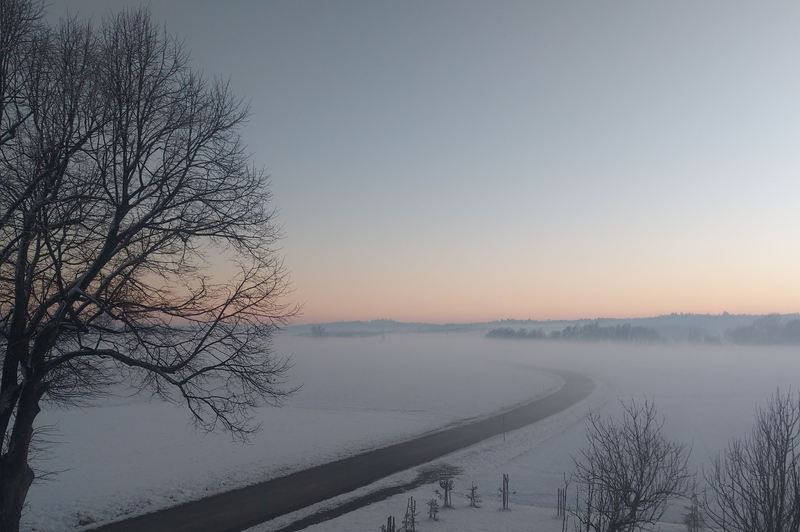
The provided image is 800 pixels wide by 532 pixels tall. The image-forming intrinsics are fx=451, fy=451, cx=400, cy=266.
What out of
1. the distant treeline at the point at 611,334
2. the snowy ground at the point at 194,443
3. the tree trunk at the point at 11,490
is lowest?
the distant treeline at the point at 611,334

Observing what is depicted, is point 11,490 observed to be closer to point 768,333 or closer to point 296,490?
point 296,490

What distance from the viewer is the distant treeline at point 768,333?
138250 millimetres

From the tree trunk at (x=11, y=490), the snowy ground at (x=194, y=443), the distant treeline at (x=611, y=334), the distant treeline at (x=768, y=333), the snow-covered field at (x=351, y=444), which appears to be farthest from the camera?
the distant treeline at (x=611, y=334)

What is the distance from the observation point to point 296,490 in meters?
18.4

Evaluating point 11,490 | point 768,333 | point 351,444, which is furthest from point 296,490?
point 768,333

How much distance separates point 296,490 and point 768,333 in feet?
589

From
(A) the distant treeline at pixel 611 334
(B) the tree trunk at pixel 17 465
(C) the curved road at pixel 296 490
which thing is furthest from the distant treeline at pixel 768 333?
(B) the tree trunk at pixel 17 465

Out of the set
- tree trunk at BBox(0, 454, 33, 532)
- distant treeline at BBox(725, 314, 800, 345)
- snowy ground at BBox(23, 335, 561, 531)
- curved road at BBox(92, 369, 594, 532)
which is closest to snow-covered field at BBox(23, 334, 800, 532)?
snowy ground at BBox(23, 335, 561, 531)

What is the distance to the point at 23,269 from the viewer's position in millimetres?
7188

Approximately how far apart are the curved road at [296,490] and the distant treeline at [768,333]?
504 feet

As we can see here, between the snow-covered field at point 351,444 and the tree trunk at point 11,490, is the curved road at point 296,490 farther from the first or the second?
the tree trunk at point 11,490

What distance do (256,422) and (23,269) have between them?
29.6 m

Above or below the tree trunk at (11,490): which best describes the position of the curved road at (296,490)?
below

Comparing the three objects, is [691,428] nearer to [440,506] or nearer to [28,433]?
[440,506]
